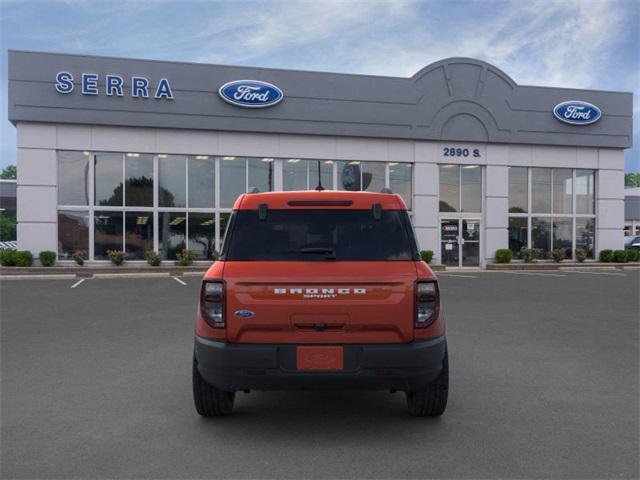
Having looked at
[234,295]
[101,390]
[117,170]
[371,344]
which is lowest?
[101,390]

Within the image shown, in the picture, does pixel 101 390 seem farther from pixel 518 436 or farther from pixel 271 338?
pixel 518 436

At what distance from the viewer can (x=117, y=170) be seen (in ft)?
72.1

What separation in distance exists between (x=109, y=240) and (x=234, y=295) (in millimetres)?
19536

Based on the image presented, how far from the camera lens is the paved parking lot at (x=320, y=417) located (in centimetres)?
367

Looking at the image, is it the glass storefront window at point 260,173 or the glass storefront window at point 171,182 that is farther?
the glass storefront window at point 260,173

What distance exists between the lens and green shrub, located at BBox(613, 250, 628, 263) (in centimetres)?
2623

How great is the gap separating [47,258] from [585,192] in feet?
82.4

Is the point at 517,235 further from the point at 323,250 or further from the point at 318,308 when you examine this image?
the point at 318,308

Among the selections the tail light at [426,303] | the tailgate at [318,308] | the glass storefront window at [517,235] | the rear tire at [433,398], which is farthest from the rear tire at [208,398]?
the glass storefront window at [517,235]

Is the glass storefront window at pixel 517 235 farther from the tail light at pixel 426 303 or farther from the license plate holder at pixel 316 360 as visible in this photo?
the license plate holder at pixel 316 360

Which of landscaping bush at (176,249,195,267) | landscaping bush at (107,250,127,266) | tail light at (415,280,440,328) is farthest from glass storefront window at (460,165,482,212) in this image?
tail light at (415,280,440,328)

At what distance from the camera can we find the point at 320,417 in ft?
15.3

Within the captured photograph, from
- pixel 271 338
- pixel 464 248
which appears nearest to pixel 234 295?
pixel 271 338

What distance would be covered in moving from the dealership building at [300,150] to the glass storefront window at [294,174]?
6 centimetres
